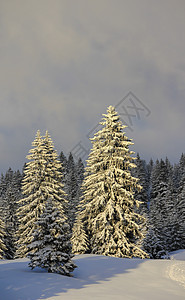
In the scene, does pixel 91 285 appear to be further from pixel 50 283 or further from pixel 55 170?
pixel 55 170

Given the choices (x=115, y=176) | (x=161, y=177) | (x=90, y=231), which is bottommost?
(x=90, y=231)

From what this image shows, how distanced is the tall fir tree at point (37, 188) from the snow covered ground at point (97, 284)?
11.1 meters

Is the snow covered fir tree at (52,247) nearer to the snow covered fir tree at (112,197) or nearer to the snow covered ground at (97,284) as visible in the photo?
the snow covered ground at (97,284)

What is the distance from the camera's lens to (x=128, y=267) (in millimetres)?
12617

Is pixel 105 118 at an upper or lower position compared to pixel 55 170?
upper

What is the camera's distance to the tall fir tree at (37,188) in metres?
22.4

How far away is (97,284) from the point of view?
8.82m

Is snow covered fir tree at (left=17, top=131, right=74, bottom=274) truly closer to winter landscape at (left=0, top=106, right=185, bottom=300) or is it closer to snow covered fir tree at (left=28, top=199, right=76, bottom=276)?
winter landscape at (left=0, top=106, right=185, bottom=300)

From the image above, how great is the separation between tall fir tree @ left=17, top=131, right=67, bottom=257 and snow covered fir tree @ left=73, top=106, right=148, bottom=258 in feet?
14.2

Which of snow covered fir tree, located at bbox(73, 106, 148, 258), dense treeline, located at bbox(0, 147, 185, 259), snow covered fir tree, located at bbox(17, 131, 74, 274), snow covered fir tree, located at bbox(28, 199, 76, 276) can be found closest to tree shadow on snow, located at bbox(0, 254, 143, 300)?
snow covered fir tree, located at bbox(28, 199, 76, 276)

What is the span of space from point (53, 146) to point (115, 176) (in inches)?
368

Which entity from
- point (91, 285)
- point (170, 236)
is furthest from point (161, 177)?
point (91, 285)

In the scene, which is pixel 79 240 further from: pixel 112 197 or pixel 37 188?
pixel 112 197

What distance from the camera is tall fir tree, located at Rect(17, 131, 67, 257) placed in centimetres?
2236
